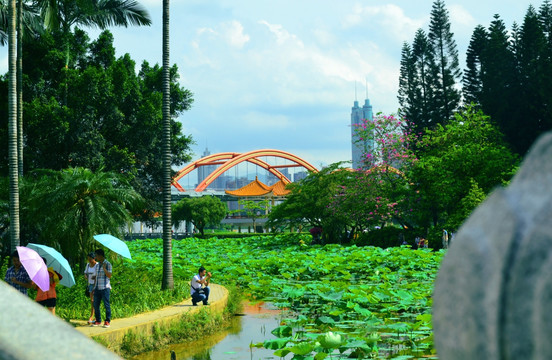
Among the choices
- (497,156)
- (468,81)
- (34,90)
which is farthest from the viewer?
(468,81)

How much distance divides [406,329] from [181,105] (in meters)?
17.7

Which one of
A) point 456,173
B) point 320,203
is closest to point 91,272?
point 456,173

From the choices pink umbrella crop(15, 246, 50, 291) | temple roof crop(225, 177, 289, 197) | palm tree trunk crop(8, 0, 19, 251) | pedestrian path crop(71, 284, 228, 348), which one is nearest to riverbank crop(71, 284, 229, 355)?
pedestrian path crop(71, 284, 228, 348)

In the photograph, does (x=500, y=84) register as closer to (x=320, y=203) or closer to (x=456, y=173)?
(x=456, y=173)

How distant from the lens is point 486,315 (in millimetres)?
706

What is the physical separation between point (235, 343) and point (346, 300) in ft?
7.98

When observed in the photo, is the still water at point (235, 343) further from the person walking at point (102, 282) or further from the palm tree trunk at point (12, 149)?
the palm tree trunk at point (12, 149)

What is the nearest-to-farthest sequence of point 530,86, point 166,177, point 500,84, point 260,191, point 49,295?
point 49,295 → point 166,177 → point 530,86 → point 500,84 → point 260,191

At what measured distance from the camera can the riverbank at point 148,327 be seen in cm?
783

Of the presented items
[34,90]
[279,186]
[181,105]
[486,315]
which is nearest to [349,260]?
[181,105]

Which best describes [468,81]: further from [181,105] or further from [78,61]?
[78,61]

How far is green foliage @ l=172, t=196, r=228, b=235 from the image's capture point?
47.7m

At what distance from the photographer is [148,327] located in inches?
334

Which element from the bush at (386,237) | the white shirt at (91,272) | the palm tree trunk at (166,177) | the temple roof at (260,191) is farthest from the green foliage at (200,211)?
the white shirt at (91,272)
